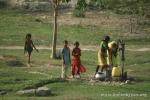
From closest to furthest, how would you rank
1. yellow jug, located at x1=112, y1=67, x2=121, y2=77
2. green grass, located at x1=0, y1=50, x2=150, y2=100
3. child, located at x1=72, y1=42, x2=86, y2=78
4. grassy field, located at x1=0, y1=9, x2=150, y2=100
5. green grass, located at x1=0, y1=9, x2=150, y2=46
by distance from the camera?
green grass, located at x1=0, y1=50, x2=150, y2=100 → grassy field, located at x1=0, y1=9, x2=150, y2=100 → yellow jug, located at x1=112, y1=67, x2=121, y2=77 → child, located at x1=72, y1=42, x2=86, y2=78 → green grass, located at x1=0, y1=9, x2=150, y2=46

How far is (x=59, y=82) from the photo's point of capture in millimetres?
21938

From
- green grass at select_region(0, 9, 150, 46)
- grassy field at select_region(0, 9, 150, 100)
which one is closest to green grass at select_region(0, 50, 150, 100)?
grassy field at select_region(0, 9, 150, 100)

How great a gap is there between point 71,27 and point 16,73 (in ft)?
72.0

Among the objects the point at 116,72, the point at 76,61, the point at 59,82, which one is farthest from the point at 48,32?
the point at 59,82

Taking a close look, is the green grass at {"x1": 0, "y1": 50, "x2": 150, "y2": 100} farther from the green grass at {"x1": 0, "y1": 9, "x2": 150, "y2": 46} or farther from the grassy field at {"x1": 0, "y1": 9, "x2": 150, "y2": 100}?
the green grass at {"x1": 0, "y1": 9, "x2": 150, "y2": 46}

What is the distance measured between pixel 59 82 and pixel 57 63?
742 centimetres

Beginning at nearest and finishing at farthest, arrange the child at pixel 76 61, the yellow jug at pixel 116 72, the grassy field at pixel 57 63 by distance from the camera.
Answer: the grassy field at pixel 57 63 → the yellow jug at pixel 116 72 → the child at pixel 76 61

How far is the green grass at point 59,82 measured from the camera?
1935 cm

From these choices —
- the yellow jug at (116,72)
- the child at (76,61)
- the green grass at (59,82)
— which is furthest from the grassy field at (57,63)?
the yellow jug at (116,72)

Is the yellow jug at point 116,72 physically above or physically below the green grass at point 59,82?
above

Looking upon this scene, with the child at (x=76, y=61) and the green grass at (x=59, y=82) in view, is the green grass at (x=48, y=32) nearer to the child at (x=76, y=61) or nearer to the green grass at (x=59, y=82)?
the green grass at (x=59, y=82)

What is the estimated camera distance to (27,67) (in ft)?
90.1

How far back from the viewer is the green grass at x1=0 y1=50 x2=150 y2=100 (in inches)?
762

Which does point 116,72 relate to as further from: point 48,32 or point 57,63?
point 48,32
